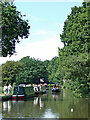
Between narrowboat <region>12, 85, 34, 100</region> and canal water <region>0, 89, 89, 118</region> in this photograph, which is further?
narrowboat <region>12, 85, 34, 100</region>

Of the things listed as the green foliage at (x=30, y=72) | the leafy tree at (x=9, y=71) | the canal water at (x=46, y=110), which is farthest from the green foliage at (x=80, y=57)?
the green foliage at (x=30, y=72)

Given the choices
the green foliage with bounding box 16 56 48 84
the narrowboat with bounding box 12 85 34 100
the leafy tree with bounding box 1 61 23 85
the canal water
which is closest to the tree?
the narrowboat with bounding box 12 85 34 100

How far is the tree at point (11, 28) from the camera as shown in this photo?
29562mm

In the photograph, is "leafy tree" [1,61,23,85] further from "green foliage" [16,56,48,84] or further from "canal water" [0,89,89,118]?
"canal water" [0,89,89,118]

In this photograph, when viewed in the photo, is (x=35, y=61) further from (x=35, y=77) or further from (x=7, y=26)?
(x=7, y=26)

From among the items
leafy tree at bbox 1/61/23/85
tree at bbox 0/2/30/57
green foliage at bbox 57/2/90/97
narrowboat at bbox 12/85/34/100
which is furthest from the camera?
leafy tree at bbox 1/61/23/85

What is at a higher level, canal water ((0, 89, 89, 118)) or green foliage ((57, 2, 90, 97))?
green foliage ((57, 2, 90, 97))

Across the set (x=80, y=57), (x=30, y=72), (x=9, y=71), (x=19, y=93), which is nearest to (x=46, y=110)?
(x=80, y=57)

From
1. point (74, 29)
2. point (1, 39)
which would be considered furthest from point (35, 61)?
point (1, 39)

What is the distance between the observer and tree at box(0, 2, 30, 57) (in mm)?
29562

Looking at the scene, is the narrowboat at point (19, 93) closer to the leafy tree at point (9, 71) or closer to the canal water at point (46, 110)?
the canal water at point (46, 110)

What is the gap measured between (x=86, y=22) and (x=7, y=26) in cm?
1116

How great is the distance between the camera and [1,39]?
30.1 m

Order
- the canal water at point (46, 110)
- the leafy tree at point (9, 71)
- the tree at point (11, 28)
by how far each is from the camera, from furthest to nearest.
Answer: the leafy tree at point (9, 71) → the tree at point (11, 28) → the canal water at point (46, 110)
